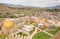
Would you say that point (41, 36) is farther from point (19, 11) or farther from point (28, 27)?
point (19, 11)

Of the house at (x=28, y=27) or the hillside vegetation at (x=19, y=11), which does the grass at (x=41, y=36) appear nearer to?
the house at (x=28, y=27)

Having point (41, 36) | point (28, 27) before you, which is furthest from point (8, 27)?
point (41, 36)

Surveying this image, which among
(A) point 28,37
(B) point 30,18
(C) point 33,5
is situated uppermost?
(C) point 33,5

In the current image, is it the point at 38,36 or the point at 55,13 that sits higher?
the point at 55,13

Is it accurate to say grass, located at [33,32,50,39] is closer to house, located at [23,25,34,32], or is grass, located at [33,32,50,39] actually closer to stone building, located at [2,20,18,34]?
house, located at [23,25,34,32]

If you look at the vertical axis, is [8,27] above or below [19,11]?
below

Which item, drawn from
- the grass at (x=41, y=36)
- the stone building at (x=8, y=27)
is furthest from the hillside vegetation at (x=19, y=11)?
the grass at (x=41, y=36)

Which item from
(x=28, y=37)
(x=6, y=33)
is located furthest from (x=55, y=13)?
(x=6, y=33)

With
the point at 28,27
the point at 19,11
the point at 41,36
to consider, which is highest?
the point at 19,11

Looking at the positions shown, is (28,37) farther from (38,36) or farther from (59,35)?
(59,35)

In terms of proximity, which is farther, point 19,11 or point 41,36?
point 19,11

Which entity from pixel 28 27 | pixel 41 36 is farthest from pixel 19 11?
pixel 41 36
